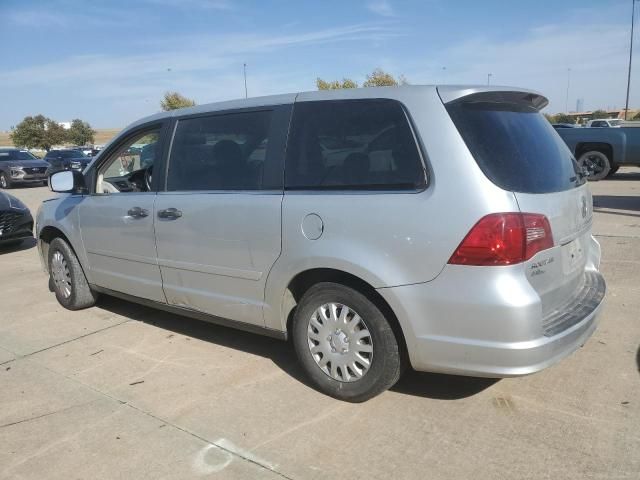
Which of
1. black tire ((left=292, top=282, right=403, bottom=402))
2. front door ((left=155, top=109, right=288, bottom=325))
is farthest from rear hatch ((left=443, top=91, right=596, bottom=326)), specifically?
front door ((left=155, top=109, right=288, bottom=325))

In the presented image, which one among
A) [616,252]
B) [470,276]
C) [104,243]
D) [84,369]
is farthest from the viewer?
[616,252]

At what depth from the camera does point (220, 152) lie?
3811 mm

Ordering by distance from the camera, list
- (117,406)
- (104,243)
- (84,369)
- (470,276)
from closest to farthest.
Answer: (470,276) → (117,406) → (84,369) → (104,243)

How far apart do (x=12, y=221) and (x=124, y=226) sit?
16.9ft

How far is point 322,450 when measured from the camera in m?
2.80

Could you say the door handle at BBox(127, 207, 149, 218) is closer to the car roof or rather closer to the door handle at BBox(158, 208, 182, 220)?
the door handle at BBox(158, 208, 182, 220)

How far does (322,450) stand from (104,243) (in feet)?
9.09

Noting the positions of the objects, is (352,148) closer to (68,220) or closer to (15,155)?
(68,220)

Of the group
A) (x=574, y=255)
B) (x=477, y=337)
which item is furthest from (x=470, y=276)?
(x=574, y=255)

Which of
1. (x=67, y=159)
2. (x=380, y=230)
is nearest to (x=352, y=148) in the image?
(x=380, y=230)

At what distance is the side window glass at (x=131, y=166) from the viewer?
14.8 feet

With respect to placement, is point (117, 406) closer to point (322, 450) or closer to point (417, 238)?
point (322, 450)

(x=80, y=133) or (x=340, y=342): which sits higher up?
(x=80, y=133)

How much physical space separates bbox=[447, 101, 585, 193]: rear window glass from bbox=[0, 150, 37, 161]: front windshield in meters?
23.5
